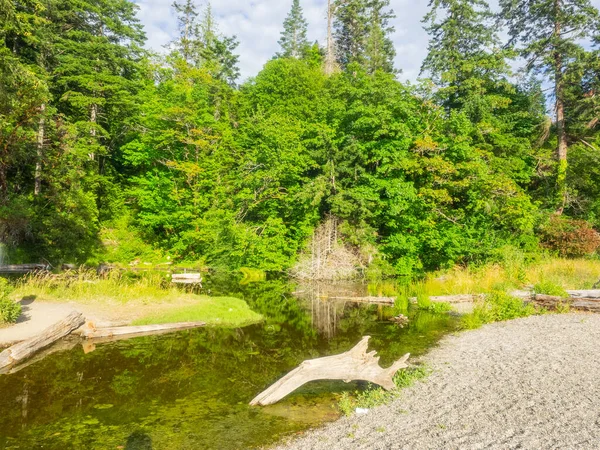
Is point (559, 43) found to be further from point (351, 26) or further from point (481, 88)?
point (351, 26)

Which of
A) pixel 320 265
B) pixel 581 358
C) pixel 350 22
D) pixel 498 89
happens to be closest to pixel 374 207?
pixel 320 265

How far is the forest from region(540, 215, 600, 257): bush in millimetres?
94

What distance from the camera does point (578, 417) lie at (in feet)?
18.0

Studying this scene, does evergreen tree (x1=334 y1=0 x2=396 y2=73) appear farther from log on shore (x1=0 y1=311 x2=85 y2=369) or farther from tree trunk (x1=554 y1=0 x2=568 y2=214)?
log on shore (x1=0 y1=311 x2=85 y2=369)

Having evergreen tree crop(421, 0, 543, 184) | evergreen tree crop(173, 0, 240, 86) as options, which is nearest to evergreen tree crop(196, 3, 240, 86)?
evergreen tree crop(173, 0, 240, 86)

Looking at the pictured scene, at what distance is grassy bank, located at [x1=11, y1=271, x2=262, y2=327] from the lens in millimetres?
13547

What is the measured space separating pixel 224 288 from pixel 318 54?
1359 inches

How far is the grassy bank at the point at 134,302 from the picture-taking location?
1355 cm

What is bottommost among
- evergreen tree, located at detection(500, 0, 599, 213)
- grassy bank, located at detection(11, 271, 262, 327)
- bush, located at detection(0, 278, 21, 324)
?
grassy bank, located at detection(11, 271, 262, 327)

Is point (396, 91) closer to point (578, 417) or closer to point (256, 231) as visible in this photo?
point (256, 231)

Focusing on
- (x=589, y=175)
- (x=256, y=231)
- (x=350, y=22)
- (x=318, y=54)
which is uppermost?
(x=350, y=22)

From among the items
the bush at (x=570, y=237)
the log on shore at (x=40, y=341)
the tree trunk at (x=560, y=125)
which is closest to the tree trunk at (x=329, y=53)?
the tree trunk at (x=560, y=125)

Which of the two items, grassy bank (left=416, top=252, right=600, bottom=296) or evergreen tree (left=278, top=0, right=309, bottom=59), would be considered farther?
evergreen tree (left=278, top=0, right=309, bottom=59)

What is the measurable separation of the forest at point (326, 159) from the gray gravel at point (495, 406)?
14356 mm
